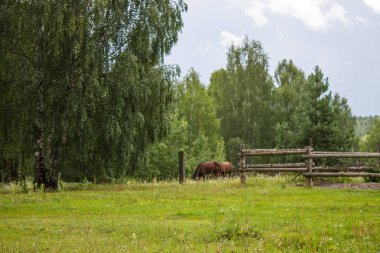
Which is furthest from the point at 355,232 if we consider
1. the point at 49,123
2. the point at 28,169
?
the point at 28,169

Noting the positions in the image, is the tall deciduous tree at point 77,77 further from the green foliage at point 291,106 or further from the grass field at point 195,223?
the green foliage at point 291,106

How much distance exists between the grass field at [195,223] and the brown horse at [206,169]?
1562 cm

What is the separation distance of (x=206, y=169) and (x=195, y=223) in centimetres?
2297

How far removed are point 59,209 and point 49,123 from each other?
8.82 metres

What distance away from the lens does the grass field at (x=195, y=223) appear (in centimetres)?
798

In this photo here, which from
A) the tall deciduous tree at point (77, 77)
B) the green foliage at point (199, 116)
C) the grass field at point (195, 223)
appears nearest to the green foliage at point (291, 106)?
the green foliage at point (199, 116)

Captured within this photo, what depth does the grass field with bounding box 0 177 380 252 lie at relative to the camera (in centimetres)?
798

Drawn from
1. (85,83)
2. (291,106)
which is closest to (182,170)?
(85,83)

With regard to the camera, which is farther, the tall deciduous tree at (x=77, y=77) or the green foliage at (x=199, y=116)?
the green foliage at (x=199, y=116)

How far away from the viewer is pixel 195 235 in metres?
8.94

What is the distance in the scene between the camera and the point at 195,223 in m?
10.5

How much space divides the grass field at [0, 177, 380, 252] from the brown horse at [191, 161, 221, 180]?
51.3 ft

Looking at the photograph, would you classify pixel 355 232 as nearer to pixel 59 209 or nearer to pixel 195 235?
pixel 195 235

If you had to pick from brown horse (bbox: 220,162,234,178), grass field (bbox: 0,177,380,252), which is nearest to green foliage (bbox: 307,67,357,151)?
brown horse (bbox: 220,162,234,178)
